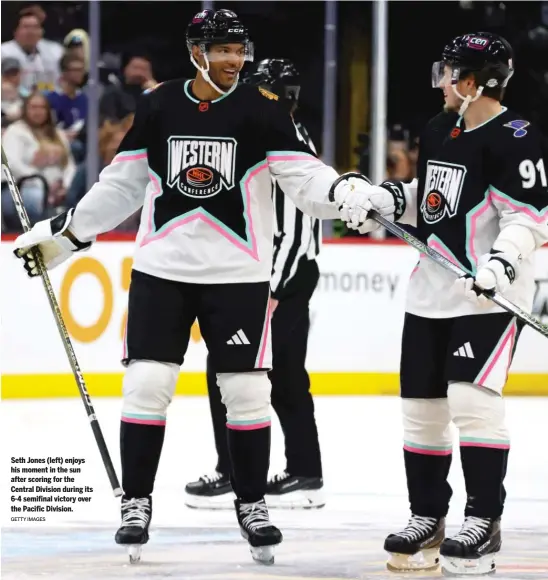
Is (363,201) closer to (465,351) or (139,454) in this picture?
(465,351)

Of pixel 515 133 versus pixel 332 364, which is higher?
pixel 515 133

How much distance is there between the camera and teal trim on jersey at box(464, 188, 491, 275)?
10.6 feet

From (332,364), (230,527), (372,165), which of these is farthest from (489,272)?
(372,165)

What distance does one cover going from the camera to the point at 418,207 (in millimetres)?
3383

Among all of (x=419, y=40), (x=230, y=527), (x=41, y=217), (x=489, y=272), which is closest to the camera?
(x=489, y=272)

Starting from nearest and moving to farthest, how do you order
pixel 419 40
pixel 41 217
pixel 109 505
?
pixel 109 505
pixel 41 217
pixel 419 40

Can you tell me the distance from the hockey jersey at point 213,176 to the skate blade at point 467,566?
30.8 inches

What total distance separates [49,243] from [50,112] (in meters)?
4.16

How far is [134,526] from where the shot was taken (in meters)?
3.28

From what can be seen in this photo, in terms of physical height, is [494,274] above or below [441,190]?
below

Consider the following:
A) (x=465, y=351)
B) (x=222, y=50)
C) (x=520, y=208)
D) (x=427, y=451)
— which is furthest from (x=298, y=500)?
(x=222, y=50)

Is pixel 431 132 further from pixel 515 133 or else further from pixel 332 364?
pixel 332 364

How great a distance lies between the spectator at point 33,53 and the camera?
7508mm

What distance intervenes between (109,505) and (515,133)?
5.24ft
